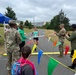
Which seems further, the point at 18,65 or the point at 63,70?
the point at 63,70

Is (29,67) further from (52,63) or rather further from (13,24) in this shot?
(13,24)

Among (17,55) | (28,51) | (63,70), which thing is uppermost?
(28,51)

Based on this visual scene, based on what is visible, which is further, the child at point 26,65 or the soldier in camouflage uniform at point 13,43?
the soldier in camouflage uniform at point 13,43

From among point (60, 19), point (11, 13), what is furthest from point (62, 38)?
point (11, 13)

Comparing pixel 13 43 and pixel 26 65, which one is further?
pixel 13 43

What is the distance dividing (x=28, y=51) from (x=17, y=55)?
3419 mm

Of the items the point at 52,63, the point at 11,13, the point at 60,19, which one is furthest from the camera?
the point at 11,13

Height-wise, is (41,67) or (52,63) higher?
(52,63)

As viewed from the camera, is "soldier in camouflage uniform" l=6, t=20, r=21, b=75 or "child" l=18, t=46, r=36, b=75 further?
"soldier in camouflage uniform" l=6, t=20, r=21, b=75

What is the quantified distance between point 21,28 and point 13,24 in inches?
176

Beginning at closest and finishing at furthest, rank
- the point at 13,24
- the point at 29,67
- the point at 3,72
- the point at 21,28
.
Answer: the point at 29,67 → the point at 13,24 → the point at 3,72 → the point at 21,28

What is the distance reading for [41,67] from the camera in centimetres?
944

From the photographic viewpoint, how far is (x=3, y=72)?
27.9 feet

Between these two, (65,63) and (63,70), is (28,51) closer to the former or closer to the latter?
(63,70)
